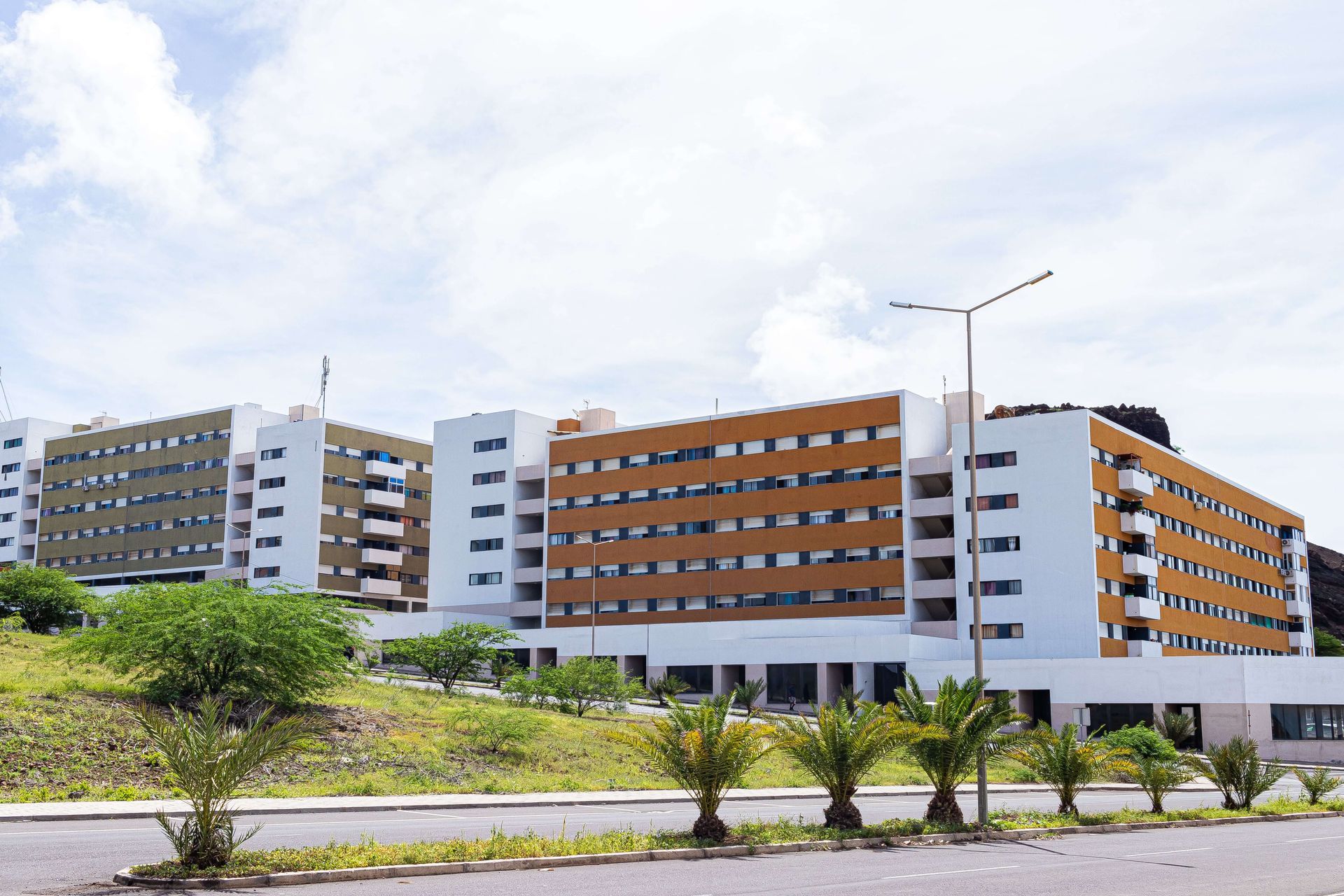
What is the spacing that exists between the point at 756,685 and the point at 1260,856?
5142 cm

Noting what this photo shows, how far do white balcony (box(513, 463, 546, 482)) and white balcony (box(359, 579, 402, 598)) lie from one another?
1867 cm

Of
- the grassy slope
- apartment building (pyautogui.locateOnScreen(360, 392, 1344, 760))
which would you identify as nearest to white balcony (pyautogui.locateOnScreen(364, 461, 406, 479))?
apartment building (pyautogui.locateOnScreen(360, 392, 1344, 760))

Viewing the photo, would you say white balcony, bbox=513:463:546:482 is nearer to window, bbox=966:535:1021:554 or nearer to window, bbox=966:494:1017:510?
window, bbox=966:494:1017:510

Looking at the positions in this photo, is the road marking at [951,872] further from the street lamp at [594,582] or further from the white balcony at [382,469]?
the white balcony at [382,469]

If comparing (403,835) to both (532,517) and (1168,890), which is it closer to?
(1168,890)

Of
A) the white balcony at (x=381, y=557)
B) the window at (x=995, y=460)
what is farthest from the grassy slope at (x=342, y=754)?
the white balcony at (x=381, y=557)

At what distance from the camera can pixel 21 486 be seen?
119688 mm

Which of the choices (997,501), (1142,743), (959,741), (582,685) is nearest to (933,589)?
(997,501)

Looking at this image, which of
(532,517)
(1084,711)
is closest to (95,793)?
(1084,711)

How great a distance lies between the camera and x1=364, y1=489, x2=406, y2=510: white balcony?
347 feet

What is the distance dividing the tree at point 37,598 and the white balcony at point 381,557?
28680 mm

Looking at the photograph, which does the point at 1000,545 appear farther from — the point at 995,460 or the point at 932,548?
the point at 995,460

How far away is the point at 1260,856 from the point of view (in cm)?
2014

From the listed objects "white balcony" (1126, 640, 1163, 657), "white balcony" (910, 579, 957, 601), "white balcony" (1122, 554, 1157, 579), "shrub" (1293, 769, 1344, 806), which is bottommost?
"shrub" (1293, 769, 1344, 806)
